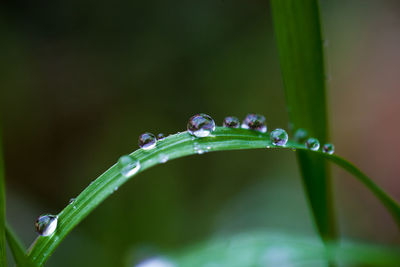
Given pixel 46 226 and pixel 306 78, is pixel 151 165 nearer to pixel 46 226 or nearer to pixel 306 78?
pixel 46 226

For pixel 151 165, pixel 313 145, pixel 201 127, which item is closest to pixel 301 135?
pixel 313 145

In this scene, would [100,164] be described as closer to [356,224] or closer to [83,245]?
[83,245]

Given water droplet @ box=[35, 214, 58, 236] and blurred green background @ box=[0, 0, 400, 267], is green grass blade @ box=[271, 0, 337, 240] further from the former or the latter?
blurred green background @ box=[0, 0, 400, 267]

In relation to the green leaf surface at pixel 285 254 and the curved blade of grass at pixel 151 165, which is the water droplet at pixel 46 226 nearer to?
the curved blade of grass at pixel 151 165

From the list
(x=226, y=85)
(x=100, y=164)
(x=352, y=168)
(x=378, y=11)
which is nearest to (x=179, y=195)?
(x=100, y=164)

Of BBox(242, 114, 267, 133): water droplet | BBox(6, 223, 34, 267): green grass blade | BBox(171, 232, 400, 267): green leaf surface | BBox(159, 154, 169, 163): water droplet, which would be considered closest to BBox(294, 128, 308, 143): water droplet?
BBox(242, 114, 267, 133): water droplet

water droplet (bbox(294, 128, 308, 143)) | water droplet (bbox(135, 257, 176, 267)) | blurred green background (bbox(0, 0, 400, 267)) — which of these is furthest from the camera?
blurred green background (bbox(0, 0, 400, 267))

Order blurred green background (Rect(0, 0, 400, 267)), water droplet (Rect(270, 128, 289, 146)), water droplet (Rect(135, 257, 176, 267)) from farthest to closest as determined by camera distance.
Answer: blurred green background (Rect(0, 0, 400, 267)) → water droplet (Rect(135, 257, 176, 267)) → water droplet (Rect(270, 128, 289, 146))
